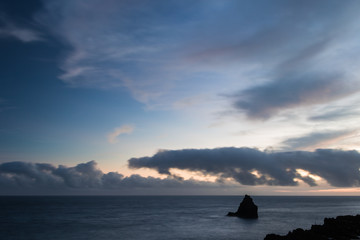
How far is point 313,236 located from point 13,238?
7104 centimetres

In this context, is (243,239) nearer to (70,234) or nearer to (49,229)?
(70,234)

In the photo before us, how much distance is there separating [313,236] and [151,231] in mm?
45539

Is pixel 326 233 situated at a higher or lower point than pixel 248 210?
higher

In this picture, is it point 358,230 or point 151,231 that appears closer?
point 358,230

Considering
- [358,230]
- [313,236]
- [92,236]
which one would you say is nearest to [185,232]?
[92,236]

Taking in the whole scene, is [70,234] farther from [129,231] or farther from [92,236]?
[129,231]

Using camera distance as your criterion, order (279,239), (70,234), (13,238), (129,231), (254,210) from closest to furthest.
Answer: (279,239)
(13,238)
(70,234)
(129,231)
(254,210)

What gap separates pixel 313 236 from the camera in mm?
56969

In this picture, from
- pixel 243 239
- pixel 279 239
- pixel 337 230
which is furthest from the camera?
pixel 243 239

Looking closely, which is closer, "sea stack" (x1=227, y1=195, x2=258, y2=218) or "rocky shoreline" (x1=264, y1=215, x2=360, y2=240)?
"rocky shoreline" (x1=264, y1=215, x2=360, y2=240)

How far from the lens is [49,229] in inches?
3479

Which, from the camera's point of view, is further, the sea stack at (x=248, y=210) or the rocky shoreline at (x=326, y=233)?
the sea stack at (x=248, y=210)

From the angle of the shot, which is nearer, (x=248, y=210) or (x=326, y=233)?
(x=326, y=233)

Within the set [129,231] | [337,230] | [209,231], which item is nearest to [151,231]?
[129,231]
